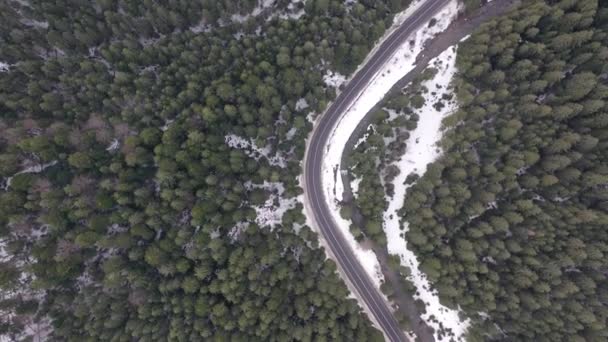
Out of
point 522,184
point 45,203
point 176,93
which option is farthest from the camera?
point 176,93

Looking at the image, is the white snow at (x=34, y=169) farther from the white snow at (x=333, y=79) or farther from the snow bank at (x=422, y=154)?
the snow bank at (x=422, y=154)

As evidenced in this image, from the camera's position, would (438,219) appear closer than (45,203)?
No

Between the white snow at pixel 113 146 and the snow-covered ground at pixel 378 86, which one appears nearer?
the white snow at pixel 113 146

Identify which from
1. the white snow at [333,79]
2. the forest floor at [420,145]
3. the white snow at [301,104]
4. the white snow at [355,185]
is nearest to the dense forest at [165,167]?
the white snow at [301,104]

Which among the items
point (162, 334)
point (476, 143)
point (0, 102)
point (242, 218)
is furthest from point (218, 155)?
point (476, 143)

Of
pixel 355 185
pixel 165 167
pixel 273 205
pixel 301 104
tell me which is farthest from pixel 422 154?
pixel 165 167

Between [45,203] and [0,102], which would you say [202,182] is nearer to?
[45,203]

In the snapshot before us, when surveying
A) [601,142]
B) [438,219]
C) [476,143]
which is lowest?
[438,219]
